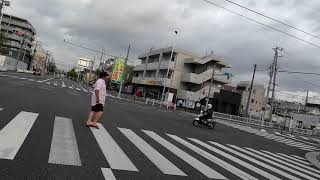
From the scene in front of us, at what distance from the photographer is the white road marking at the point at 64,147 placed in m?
6.71

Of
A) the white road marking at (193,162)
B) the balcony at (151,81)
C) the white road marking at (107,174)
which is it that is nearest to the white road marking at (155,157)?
the white road marking at (193,162)

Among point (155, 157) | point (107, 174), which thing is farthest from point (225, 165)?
point (107, 174)

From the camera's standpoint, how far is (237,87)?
9156cm

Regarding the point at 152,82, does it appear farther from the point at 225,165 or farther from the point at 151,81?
the point at 225,165

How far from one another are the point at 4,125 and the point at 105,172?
13.7 feet

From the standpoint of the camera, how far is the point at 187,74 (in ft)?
212

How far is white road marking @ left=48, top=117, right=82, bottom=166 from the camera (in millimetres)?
6711

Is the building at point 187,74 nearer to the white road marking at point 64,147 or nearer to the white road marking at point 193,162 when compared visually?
the white road marking at point 193,162

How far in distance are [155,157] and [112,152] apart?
985 millimetres

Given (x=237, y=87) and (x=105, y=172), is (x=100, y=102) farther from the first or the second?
(x=237, y=87)

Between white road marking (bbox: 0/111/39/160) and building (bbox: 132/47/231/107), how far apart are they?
5086 centimetres

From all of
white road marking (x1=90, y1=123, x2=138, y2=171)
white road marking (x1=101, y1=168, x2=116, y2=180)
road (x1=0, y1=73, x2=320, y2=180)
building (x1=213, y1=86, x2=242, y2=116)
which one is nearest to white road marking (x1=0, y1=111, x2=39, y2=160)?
road (x1=0, y1=73, x2=320, y2=180)

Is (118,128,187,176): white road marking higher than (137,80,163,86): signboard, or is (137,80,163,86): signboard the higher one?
(137,80,163,86): signboard

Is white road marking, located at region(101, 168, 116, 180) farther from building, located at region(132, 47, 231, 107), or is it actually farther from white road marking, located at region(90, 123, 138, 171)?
building, located at region(132, 47, 231, 107)
